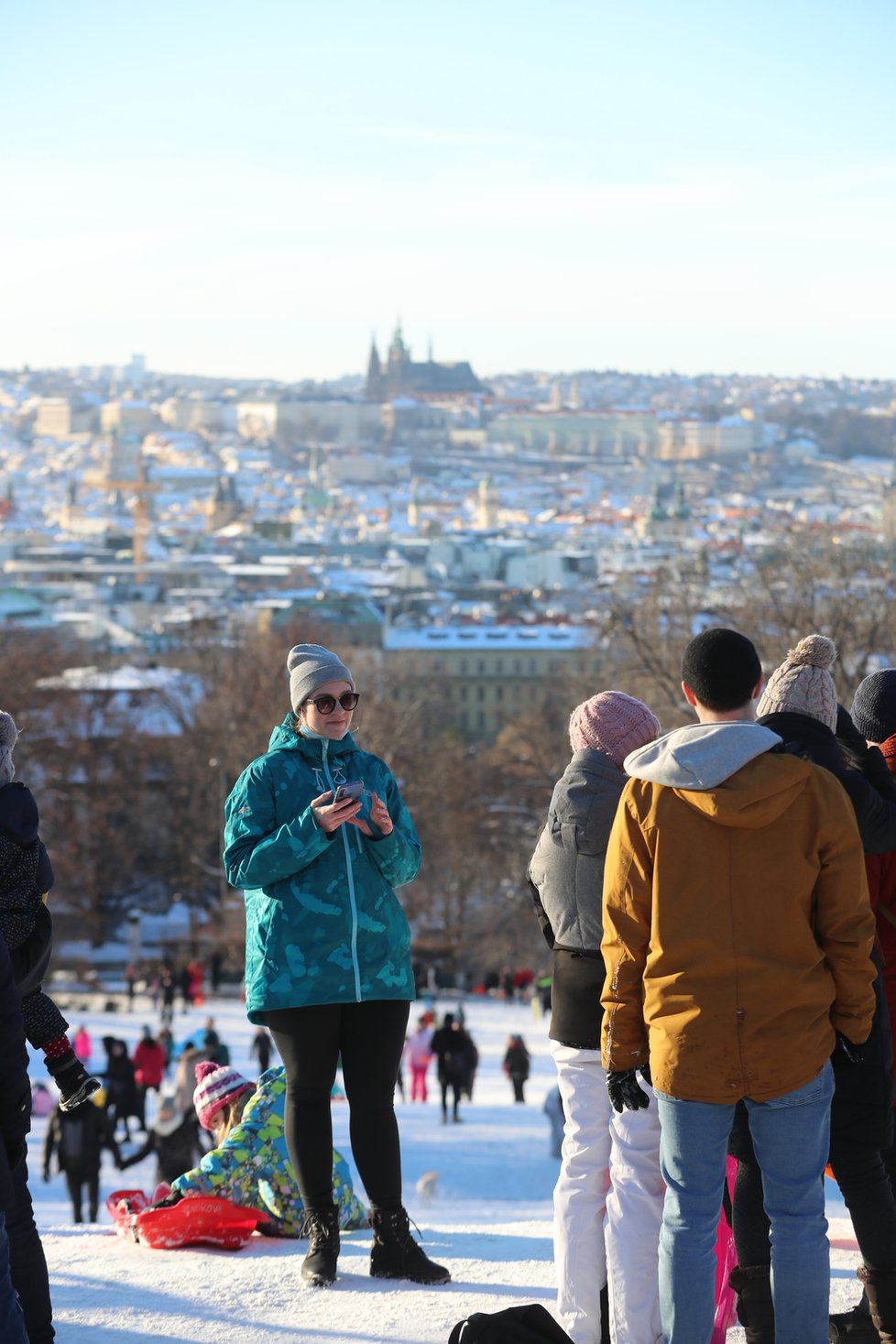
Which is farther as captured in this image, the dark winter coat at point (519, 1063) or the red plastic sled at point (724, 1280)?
the dark winter coat at point (519, 1063)

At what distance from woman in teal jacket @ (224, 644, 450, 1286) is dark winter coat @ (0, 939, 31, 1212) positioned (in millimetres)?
908

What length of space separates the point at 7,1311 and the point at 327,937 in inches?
50.2

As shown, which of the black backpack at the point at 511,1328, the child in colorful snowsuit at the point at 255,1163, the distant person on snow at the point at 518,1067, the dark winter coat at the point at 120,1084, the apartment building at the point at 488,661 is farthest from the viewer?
the apartment building at the point at 488,661

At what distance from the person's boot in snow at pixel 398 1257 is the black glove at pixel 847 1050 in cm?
133

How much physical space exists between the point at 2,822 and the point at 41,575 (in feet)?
489

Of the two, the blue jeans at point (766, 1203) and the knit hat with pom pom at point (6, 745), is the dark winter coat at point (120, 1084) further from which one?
the blue jeans at point (766, 1203)

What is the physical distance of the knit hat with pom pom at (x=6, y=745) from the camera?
377cm

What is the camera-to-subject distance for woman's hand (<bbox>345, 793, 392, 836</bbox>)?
170 inches

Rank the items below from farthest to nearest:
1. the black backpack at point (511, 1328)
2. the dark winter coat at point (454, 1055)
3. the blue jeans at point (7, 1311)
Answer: the dark winter coat at point (454, 1055) < the black backpack at point (511, 1328) < the blue jeans at point (7, 1311)

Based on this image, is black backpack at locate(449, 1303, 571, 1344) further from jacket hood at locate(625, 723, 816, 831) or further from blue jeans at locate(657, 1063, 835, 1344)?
jacket hood at locate(625, 723, 816, 831)

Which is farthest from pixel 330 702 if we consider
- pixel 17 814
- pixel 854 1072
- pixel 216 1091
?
pixel 216 1091

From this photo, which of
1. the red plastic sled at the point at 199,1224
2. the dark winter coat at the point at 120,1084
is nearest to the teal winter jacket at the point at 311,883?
the red plastic sled at the point at 199,1224

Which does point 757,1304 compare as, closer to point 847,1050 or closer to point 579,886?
point 847,1050

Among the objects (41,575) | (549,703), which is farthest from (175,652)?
(41,575)
